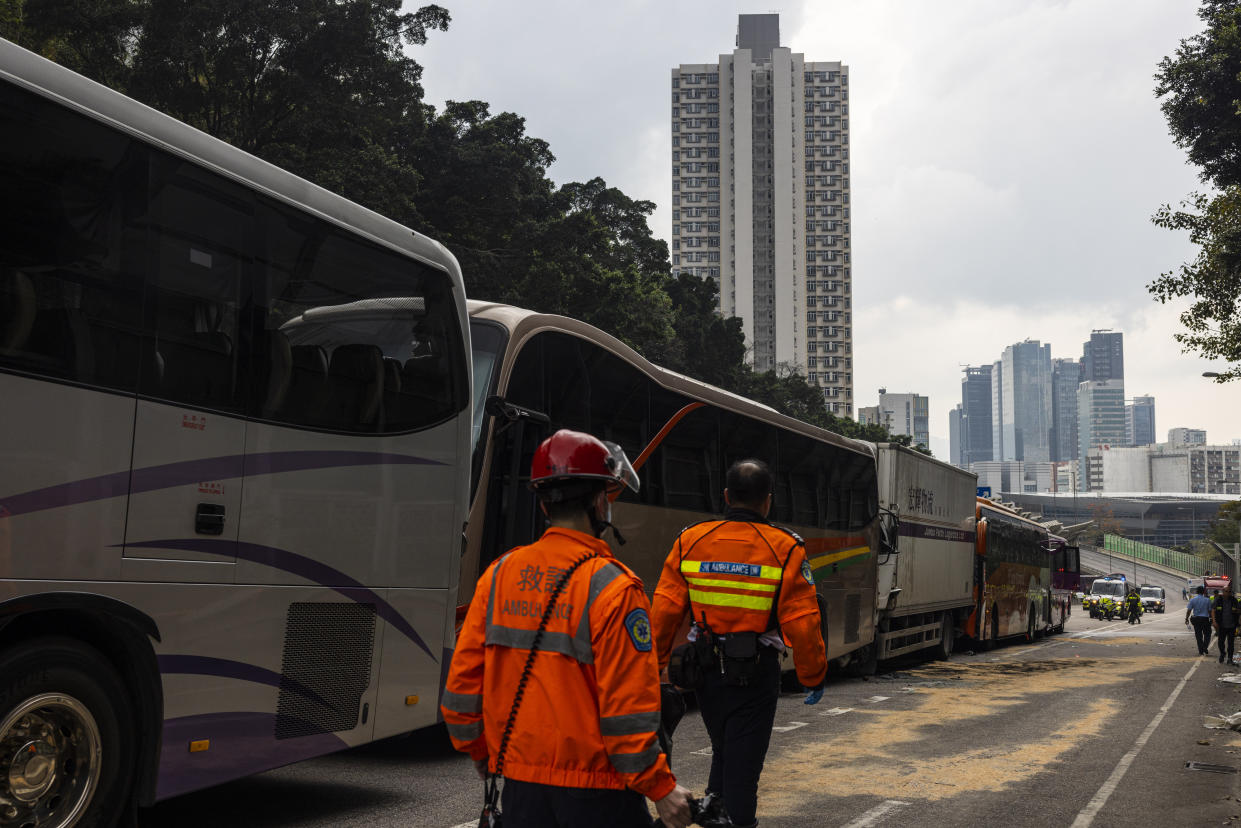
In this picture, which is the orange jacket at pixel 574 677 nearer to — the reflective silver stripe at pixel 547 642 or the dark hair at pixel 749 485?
the reflective silver stripe at pixel 547 642

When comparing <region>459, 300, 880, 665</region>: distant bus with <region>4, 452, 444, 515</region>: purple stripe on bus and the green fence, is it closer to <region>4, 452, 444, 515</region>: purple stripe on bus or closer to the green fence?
<region>4, 452, 444, 515</region>: purple stripe on bus

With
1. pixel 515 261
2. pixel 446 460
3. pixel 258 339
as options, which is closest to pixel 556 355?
pixel 446 460

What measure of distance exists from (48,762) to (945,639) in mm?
20676

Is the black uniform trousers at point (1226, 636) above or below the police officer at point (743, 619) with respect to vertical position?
below

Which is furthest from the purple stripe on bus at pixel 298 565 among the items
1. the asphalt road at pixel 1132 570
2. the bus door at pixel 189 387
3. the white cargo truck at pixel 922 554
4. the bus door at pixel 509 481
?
the asphalt road at pixel 1132 570

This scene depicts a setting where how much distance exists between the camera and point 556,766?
9.26 feet

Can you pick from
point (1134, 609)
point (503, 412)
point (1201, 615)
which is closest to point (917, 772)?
point (503, 412)

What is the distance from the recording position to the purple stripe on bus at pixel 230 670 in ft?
17.1

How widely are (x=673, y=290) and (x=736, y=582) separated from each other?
64.3 m

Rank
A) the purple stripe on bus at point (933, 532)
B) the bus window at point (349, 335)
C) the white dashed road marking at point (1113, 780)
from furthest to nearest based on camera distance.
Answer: the purple stripe on bus at point (933, 532) → the white dashed road marking at point (1113, 780) → the bus window at point (349, 335)

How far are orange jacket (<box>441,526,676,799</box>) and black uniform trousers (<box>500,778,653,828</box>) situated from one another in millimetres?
26

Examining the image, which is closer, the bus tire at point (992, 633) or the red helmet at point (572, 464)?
the red helmet at point (572, 464)

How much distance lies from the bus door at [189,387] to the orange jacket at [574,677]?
8.96ft

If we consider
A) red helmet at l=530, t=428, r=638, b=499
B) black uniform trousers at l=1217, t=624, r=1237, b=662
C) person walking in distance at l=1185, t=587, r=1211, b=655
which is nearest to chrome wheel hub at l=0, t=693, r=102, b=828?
red helmet at l=530, t=428, r=638, b=499
